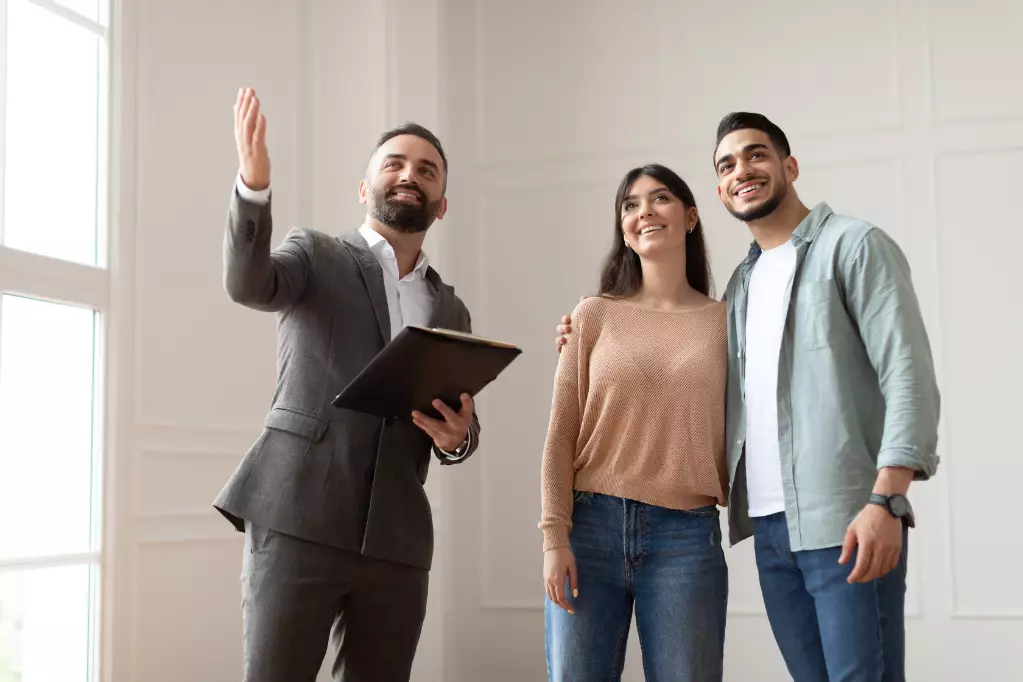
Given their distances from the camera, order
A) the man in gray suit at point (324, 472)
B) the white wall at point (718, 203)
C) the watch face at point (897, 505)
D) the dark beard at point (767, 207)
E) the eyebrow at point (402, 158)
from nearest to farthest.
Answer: the watch face at point (897, 505)
the man in gray suit at point (324, 472)
the dark beard at point (767, 207)
the eyebrow at point (402, 158)
the white wall at point (718, 203)

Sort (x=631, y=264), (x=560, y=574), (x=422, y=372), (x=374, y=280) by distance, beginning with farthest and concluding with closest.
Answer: (x=631, y=264) < (x=374, y=280) < (x=560, y=574) < (x=422, y=372)

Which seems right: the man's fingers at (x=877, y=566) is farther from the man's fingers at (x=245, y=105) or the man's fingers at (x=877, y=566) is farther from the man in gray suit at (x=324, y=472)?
the man's fingers at (x=245, y=105)

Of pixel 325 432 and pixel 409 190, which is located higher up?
pixel 409 190

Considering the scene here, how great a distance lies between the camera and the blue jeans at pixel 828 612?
185cm

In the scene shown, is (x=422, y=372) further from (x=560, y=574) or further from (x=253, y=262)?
(x=560, y=574)

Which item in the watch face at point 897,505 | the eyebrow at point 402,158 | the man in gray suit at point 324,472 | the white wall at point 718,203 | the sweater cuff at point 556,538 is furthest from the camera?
the white wall at point 718,203

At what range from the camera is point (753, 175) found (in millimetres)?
2205

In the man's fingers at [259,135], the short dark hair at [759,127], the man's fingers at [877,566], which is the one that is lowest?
the man's fingers at [877,566]

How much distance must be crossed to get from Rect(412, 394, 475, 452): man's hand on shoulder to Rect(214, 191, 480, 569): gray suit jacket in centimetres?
8

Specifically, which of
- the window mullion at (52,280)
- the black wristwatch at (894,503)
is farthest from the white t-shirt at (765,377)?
the window mullion at (52,280)

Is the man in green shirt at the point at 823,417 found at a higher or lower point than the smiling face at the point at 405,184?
lower

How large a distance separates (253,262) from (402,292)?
16.5 inches

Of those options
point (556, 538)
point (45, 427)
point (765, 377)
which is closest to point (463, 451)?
point (556, 538)

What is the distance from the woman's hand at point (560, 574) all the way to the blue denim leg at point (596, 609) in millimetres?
21
